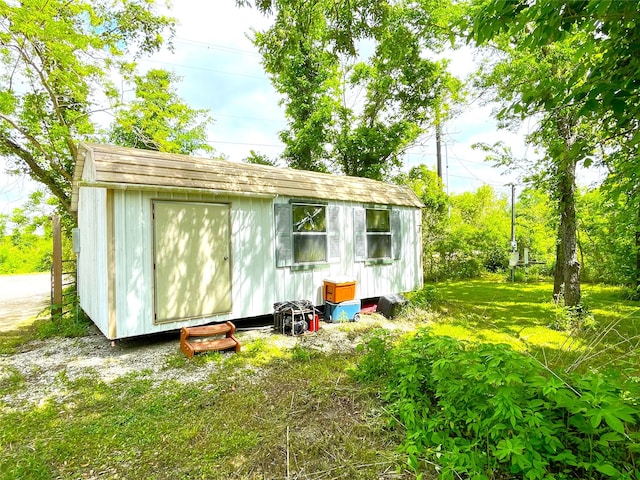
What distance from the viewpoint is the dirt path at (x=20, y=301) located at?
6602 mm

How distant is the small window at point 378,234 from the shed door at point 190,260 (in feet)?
11.2

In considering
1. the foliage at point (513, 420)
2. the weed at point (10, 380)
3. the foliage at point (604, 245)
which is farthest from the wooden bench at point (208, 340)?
the foliage at point (604, 245)

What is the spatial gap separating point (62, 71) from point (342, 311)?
391 inches

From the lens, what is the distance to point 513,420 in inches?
65.6

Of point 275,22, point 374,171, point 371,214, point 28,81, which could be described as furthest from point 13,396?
point 374,171

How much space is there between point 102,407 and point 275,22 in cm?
509

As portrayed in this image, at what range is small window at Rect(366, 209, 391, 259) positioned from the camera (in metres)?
7.18

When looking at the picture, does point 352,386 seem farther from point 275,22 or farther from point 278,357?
point 275,22

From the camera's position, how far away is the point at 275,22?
4246 millimetres

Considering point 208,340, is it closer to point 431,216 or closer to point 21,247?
point 431,216

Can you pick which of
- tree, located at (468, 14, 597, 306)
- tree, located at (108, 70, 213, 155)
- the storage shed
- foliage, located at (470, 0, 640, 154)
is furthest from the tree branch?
tree, located at (468, 14, 597, 306)

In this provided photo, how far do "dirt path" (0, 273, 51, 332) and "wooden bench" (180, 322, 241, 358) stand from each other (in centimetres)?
436

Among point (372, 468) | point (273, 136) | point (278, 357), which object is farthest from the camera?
point (273, 136)

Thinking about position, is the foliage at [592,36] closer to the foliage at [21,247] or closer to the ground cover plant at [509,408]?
the ground cover plant at [509,408]
